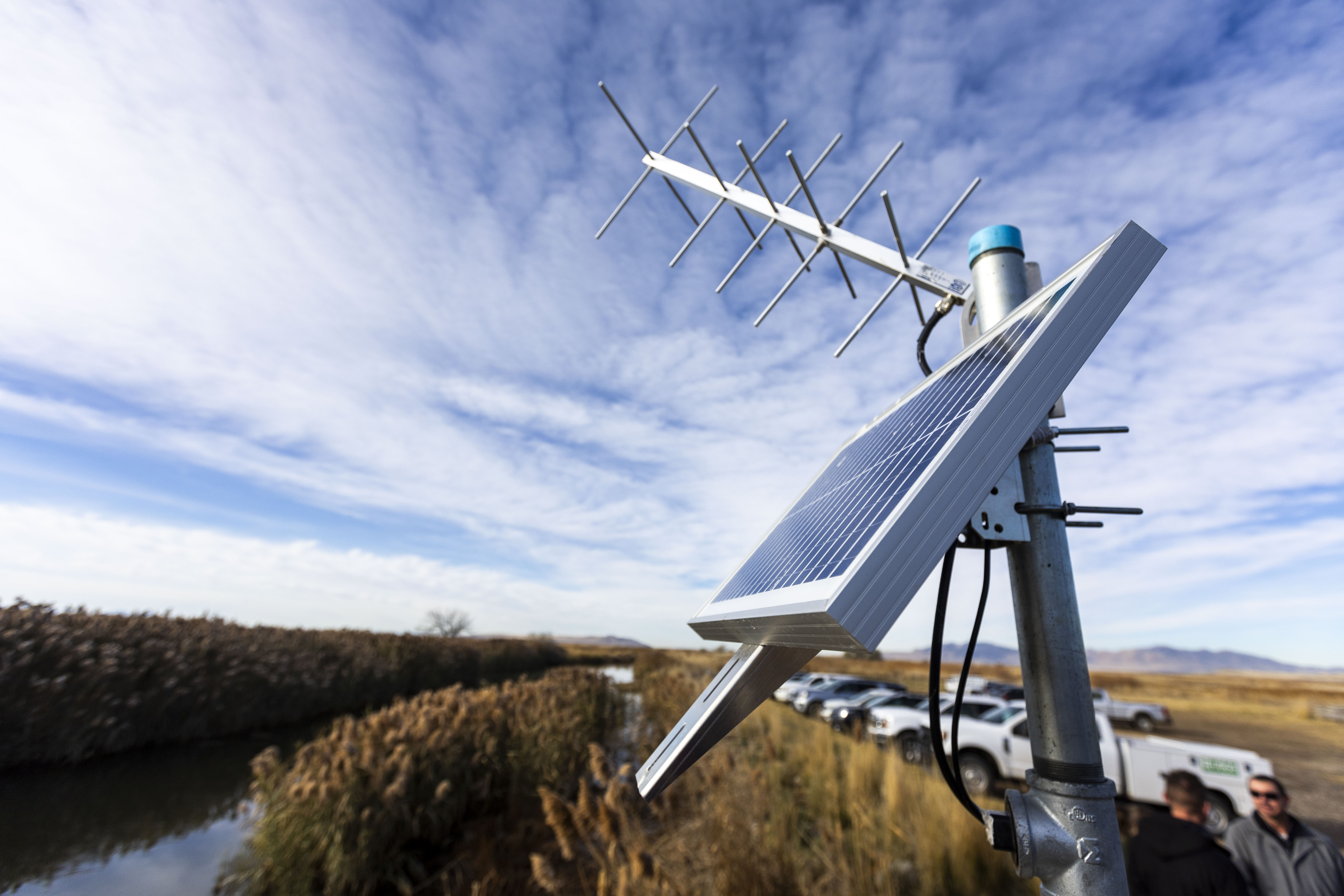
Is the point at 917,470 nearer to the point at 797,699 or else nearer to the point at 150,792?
the point at 150,792

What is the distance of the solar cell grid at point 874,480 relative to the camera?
4.08 ft

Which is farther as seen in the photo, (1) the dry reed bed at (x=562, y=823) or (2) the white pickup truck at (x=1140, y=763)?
(2) the white pickup truck at (x=1140, y=763)

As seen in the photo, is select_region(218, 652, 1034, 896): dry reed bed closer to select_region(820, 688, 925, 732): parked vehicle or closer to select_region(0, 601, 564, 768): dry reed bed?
select_region(0, 601, 564, 768): dry reed bed

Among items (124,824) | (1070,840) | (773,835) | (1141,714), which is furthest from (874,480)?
(1141,714)

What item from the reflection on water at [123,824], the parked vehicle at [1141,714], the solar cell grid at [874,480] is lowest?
the reflection on water at [123,824]

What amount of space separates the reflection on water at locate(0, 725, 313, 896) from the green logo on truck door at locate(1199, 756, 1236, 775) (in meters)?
13.3

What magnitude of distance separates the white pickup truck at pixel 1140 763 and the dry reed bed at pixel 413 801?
6800mm

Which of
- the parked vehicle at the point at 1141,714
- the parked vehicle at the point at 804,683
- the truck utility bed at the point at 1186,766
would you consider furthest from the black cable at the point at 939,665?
the parked vehicle at the point at 1141,714

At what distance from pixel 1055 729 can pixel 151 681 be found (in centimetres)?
1349

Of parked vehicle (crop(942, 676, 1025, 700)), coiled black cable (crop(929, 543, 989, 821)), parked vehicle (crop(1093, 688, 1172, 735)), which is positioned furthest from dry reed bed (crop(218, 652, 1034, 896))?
parked vehicle (crop(1093, 688, 1172, 735))

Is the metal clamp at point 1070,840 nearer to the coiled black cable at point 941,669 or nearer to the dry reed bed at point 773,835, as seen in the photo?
the coiled black cable at point 941,669

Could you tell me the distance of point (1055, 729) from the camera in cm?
134

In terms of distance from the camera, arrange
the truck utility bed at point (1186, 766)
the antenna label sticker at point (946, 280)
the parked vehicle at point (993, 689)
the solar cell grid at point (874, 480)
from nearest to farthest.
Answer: the solar cell grid at point (874, 480) → the antenna label sticker at point (946, 280) → the truck utility bed at point (1186, 766) → the parked vehicle at point (993, 689)

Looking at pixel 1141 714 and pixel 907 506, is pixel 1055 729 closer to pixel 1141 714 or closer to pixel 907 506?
pixel 907 506
